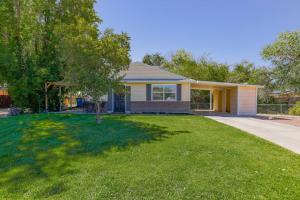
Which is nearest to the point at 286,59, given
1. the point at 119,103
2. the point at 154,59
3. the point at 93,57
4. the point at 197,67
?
the point at 197,67

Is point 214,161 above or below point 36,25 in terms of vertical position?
below

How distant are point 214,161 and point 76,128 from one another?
635 cm

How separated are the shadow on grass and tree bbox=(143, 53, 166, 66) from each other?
36838 mm

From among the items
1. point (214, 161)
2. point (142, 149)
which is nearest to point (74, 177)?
point (142, 149)

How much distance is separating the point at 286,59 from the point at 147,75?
19.3 meters

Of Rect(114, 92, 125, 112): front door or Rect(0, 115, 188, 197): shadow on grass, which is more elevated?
Rect(114, 92, 125, 112): front door

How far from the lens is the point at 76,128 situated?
988cm

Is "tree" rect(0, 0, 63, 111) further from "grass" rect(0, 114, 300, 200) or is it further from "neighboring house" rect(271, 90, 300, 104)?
"neighboring house" rect(271, 90, 300, 104)

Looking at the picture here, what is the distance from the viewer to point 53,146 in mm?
7188

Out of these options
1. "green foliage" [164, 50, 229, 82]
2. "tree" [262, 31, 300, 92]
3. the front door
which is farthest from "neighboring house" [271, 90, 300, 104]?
the front door

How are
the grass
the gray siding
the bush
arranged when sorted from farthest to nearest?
the bush, the gray siding, the grass

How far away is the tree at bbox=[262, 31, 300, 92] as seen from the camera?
89.1 ft

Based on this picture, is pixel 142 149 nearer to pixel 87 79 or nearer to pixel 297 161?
pixel 297 161

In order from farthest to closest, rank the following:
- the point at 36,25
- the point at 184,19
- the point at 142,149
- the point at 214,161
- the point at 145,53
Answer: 1. the point at 145,53
2. the point at 184,19
3. the point at 36,25
4. the point at 142,149
5. the point at 214,161
